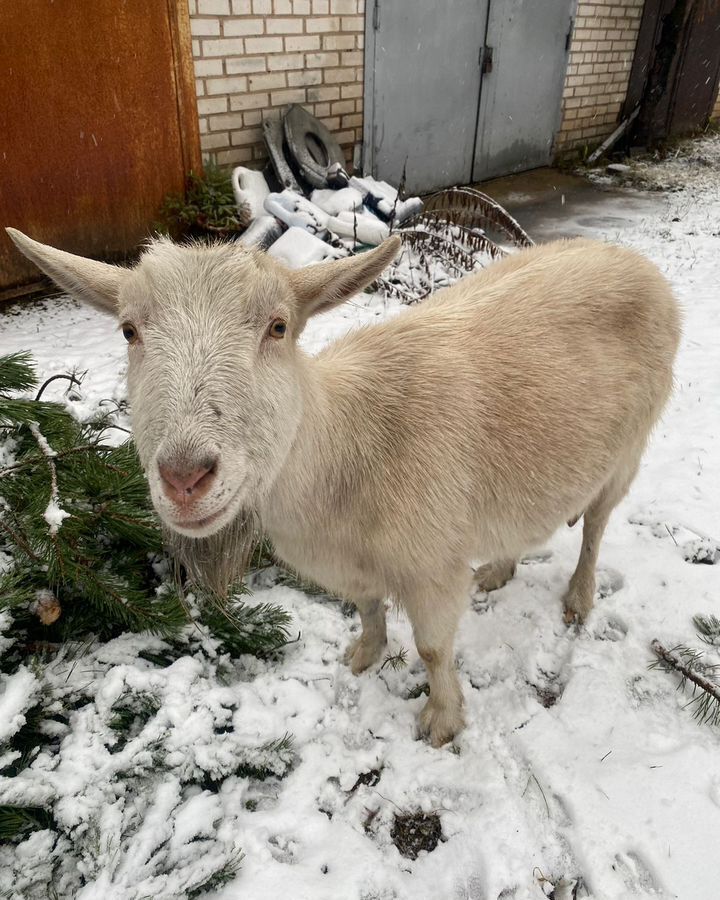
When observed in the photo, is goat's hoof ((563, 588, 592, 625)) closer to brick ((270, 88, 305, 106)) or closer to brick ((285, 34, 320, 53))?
brick ((270, 88, 305, 106))

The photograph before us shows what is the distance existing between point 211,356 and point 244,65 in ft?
21.2

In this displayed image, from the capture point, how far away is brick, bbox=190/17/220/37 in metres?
6.05

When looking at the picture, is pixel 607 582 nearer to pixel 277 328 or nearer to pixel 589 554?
pixel 589 554

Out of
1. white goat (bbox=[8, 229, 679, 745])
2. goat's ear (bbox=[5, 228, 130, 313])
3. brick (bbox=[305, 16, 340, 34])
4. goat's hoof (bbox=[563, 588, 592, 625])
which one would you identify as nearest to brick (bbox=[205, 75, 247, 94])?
brick (bbox=[305, 16, 340, 34])

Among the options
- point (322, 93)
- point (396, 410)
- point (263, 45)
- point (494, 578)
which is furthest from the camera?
point (322, 93)

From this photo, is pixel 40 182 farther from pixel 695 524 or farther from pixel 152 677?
pixel 695 524

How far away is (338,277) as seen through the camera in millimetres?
1827

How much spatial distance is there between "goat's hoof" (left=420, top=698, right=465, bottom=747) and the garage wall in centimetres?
1176

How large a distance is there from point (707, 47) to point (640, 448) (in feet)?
45.5

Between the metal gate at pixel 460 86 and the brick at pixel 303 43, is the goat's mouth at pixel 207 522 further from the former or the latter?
the metal gate at pixel 460 86

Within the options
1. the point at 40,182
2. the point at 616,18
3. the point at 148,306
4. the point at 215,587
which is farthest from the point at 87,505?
the point at 616,18

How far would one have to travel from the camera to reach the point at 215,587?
2.03 m

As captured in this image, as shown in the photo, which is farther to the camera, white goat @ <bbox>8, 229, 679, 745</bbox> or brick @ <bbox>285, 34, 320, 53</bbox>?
brick @ <bbox>285, 34, 320, 53</bbox>

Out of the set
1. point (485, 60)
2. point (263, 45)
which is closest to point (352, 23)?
point (263, 45)
